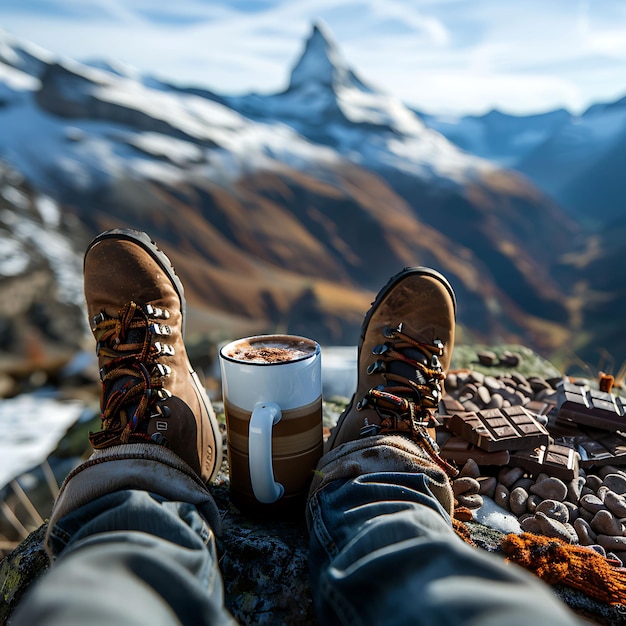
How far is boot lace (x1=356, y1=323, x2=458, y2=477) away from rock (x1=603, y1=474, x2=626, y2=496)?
0.47 meters

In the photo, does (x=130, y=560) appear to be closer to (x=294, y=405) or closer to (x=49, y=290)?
(x=294, y=405)

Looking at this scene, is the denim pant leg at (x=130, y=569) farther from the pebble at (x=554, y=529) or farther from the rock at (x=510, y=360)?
the rock at (x=510, y=360)

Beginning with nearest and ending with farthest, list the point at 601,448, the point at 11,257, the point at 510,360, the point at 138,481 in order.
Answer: the point at 138,481 < the point at 601,448 < the point at 510,360 < the point at 11,257

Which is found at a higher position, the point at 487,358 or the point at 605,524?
the point at 605,524

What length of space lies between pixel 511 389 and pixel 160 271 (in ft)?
4.04

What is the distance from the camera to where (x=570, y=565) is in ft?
3.03

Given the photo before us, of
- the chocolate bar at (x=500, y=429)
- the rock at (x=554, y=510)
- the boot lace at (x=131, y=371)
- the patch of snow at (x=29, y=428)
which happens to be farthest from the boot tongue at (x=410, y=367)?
the patch of snow at (x=29, y=428)

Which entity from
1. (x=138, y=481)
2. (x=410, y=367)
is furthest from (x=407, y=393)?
(x=138, y=481)

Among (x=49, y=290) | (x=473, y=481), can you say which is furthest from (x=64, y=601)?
(x=49, y=290)

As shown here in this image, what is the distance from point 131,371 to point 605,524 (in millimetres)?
1194

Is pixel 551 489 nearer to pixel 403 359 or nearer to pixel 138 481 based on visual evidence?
pixel 403 359

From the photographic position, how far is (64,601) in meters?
0.52

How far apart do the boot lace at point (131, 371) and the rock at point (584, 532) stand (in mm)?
967

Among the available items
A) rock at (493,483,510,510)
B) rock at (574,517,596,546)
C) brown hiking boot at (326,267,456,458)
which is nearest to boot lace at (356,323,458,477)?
brown hiking boot at (326,267,456,458)
